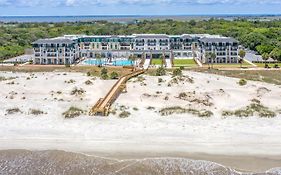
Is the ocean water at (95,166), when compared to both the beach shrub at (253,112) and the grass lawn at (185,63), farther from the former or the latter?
the grass lawn at (185,63)

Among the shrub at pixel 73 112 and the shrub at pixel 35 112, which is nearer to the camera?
the shrub at pixel 73 112

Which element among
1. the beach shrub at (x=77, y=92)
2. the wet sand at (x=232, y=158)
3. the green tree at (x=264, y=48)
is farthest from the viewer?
the green tree at (x=264, y=48)

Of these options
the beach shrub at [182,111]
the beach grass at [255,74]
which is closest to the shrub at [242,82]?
the beach grass at [255,74]

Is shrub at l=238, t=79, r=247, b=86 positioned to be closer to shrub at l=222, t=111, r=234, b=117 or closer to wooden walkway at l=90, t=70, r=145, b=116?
wooden walkway at l=90, t=70, r=145, b=116

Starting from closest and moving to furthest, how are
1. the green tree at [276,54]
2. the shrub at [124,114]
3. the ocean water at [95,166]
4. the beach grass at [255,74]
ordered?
the ocean water at [95,166]
the shrub at [124,114]
the beach grass at [255,74]
the green tree at [276,54]

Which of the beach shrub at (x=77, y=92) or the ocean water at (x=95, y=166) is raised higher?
the beach shrub at (x=77, y=92)

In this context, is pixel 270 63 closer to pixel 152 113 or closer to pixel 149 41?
pixel 149 41
